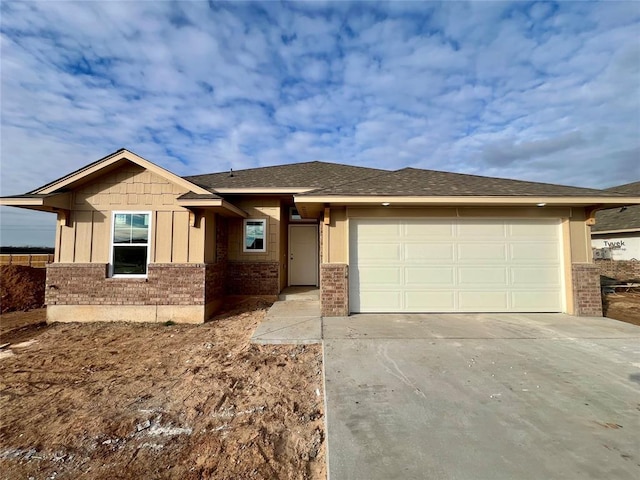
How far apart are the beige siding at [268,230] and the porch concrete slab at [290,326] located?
2018mm

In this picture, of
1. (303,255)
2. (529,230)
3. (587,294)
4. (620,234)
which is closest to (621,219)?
(620,234)

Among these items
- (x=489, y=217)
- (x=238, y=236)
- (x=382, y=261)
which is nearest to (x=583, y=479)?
(x=382, y=261)

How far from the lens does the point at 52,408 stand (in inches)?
139

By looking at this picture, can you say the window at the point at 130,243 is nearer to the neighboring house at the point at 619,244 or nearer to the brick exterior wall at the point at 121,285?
the brick exterior wall at the point at 121,285

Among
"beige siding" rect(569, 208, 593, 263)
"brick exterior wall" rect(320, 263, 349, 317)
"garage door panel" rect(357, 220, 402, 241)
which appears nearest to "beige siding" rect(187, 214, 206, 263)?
"brick exterior wall" rect(320, 263, 349, 317)

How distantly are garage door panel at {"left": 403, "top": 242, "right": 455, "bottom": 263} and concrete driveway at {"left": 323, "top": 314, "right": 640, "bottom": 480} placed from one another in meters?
1.88

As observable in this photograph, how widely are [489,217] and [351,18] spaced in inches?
235

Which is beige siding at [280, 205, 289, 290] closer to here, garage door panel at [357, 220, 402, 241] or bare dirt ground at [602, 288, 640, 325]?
garage door panel at [357, 220, 402, 241]

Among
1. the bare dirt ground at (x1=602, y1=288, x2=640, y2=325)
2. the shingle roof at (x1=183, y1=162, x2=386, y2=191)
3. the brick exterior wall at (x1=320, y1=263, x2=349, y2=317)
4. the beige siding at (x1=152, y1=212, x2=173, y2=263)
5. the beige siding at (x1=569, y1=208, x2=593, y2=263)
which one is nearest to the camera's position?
the brick exterior wall at (x1=320, y1=263, x2=349, y2=317)

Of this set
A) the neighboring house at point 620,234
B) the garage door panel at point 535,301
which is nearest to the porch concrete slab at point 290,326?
the garage door panel at point 535,301

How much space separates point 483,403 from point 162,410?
3550 millimetres

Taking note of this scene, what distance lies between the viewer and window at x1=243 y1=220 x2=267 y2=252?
30.7ft

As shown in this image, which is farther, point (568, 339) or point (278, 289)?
point (278, 289)

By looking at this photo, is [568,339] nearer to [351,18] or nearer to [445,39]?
[445,39]
